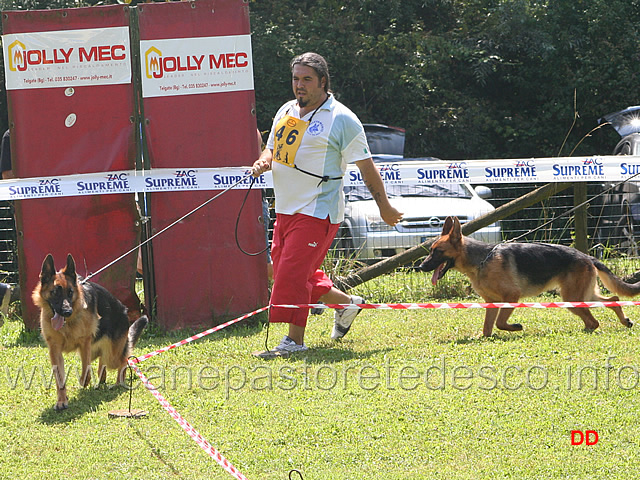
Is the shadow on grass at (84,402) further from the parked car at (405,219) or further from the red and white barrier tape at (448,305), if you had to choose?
the parked car at (405,219)

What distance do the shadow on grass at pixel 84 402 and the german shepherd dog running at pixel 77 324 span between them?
62mm

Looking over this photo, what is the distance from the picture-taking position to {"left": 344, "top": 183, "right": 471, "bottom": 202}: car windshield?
11.1 m

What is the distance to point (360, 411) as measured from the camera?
4926 mm

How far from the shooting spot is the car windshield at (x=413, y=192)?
36.4 feet

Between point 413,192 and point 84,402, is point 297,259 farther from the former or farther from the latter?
point 413,192

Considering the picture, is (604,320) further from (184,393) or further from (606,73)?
(606,73)

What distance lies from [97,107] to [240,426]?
4.26 m

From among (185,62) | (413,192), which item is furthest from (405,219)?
(185,62)

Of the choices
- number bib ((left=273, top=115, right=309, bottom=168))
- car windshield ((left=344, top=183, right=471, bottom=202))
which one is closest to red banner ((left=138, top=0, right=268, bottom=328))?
number bib ((left=273, top=115, right=309, bottom=168))

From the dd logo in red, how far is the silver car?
5093 millimetres

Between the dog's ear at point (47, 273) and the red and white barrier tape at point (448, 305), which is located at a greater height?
the dog's ear at point (47, 273)

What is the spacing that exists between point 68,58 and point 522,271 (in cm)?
471

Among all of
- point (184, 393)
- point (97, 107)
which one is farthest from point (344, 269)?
point (184, 393)

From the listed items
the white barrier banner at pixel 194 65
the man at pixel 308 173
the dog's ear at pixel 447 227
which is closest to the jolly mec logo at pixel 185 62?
the white barrier banner at pixel 194 65
